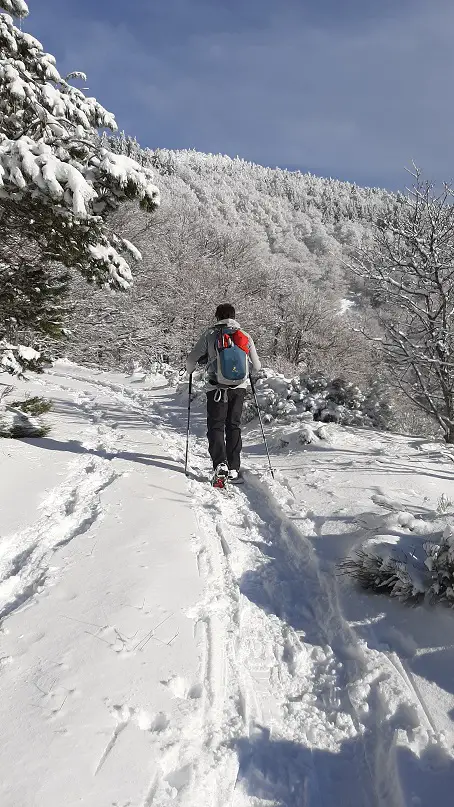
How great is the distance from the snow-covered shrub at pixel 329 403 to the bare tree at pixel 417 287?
4.61ft

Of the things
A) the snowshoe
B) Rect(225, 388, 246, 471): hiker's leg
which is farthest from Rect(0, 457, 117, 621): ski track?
Rect(225, 388, 246, 471): hiker's leg

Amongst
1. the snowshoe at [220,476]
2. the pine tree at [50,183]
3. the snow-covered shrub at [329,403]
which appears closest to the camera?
the pine tree at [50,183]

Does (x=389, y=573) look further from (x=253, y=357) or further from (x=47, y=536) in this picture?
(x=253, y=357)

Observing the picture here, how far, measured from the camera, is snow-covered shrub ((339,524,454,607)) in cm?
256

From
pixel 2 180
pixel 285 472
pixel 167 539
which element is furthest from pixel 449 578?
pixel 2 180

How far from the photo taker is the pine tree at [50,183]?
4.01 meters

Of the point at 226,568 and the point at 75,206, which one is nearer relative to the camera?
the point at 226,568

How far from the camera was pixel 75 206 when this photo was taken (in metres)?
3.99

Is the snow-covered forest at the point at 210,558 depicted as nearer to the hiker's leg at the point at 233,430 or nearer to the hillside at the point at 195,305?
the hiker's leg at the point at 233,430

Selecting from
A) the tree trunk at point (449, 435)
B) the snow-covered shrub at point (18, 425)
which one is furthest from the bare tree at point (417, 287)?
the snow-covered shrub at point (18, 425)

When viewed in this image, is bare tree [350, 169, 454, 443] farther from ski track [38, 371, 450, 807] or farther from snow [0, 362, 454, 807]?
ski track [38, 371, 450, 807]

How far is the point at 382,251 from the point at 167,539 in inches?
236

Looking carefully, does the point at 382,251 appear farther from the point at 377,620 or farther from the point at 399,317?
the point at 377,620

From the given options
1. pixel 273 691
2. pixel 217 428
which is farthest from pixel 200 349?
pixel 273 691
